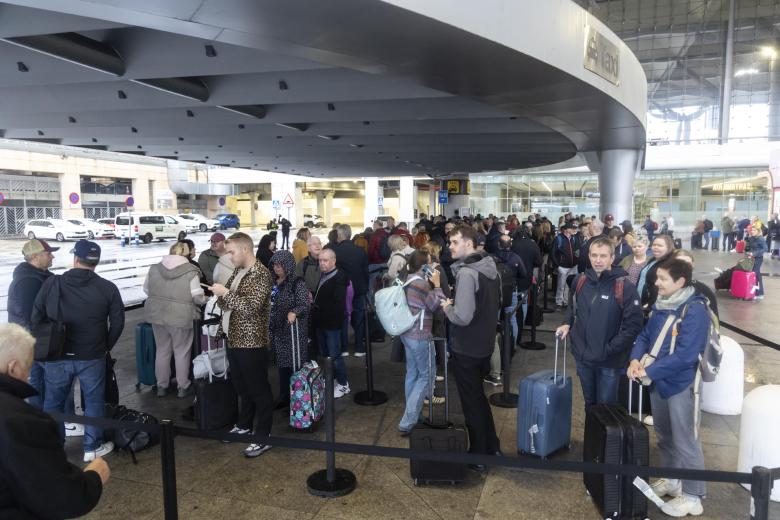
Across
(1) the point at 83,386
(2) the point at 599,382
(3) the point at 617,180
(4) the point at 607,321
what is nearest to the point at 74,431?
(1) the point at 83,386

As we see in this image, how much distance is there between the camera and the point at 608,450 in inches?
143

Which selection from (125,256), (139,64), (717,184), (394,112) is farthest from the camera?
(717,184)

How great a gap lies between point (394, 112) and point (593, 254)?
689cm

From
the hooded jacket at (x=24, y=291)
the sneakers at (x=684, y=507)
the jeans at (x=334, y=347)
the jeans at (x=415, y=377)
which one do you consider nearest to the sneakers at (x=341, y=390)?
the jeans at (x=334, y=347)

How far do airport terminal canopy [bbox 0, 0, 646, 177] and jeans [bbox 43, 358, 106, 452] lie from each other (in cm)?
296

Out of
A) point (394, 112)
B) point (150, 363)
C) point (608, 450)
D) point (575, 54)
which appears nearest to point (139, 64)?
point (150, 363)

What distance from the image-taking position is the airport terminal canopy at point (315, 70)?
4805mm

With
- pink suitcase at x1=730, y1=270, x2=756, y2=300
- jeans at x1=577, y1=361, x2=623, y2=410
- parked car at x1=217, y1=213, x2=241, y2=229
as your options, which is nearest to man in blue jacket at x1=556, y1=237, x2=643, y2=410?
jeans at x1=577, y1=361, x2=623, y2=410

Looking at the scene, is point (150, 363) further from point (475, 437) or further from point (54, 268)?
point (54, 268)

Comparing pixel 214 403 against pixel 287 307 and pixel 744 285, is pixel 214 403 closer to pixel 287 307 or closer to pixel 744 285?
pixel 287 307

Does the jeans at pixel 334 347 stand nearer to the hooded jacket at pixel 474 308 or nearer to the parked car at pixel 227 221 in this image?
the hooded jacket at pixel 474 308

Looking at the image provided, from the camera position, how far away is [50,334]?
168 inches

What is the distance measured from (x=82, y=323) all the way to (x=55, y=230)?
2944 cm

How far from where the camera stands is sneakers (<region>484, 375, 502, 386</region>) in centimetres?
671
